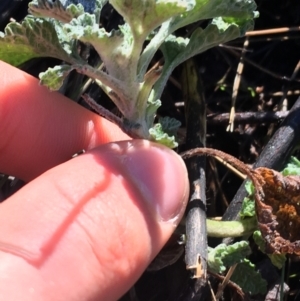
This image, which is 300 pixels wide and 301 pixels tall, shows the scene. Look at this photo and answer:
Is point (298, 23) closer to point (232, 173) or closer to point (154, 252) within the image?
point (232, 173)

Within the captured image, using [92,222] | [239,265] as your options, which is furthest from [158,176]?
[239,265]

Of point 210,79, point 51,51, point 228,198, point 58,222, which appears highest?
point 51,51

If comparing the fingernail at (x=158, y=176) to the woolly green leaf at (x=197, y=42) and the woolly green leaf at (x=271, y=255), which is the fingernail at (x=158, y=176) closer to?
the woolly green leaf at (x=197, y=42)

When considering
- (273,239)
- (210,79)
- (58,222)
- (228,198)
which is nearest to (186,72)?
(210,79)

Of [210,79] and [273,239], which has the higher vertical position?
[210,79]

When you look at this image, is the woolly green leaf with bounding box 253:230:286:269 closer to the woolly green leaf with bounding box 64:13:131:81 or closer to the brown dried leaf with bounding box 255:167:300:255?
the brown dried leaf with bounding box 255:167:300:255

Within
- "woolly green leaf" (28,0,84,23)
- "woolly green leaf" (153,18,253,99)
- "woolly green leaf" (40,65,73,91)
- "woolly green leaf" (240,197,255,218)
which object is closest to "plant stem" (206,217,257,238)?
"woolly green leaf" (240,197,255,218)

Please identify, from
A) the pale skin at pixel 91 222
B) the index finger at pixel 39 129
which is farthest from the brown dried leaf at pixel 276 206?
the index finger at pixel 39 129
